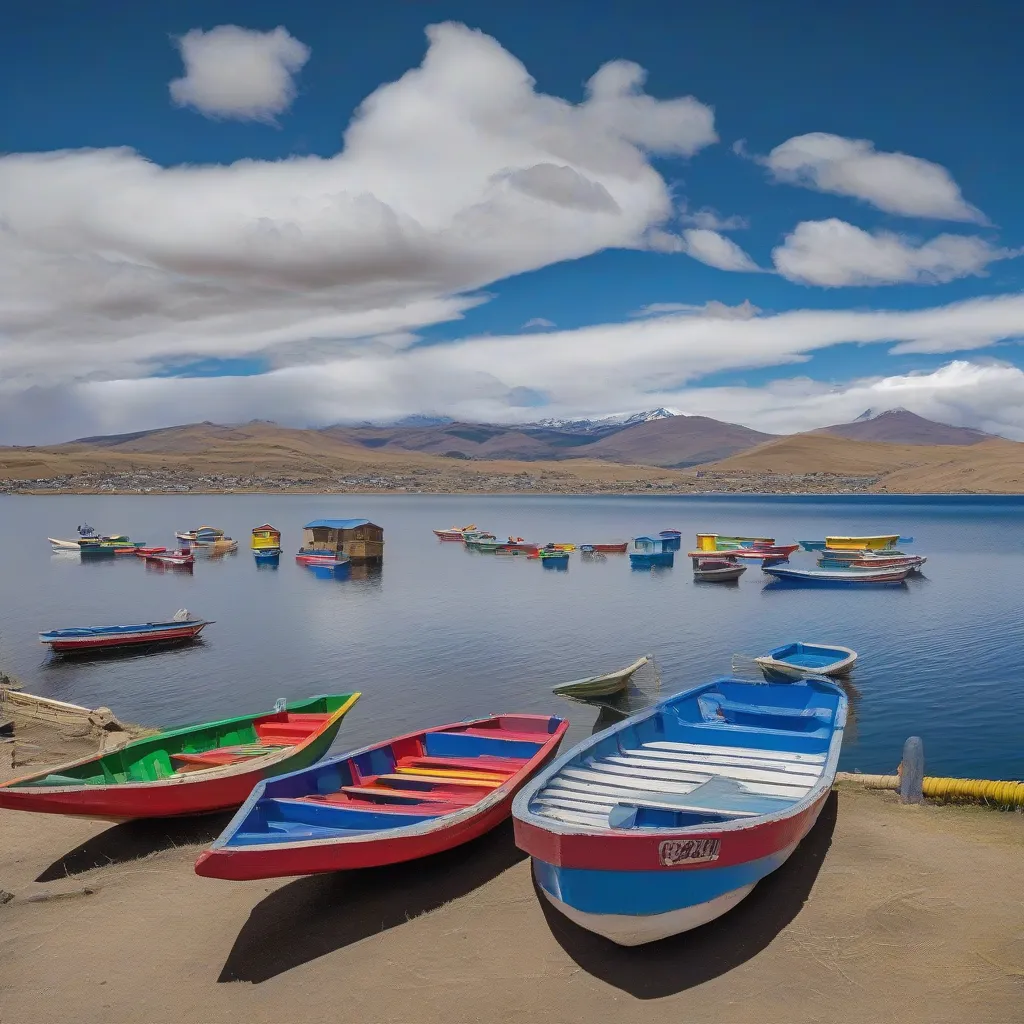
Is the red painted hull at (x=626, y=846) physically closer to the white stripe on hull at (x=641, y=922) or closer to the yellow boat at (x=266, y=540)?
the white stripe on hull at (x=641, y=922)

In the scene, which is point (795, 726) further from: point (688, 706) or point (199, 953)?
point (199, 953)

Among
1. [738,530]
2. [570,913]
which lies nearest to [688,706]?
[570,913]

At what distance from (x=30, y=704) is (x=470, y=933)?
59.1ft

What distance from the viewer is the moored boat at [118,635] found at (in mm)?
34750

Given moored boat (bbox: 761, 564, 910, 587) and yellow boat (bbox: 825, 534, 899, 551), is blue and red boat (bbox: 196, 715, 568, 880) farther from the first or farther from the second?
yellow boat (bbox: 825, 534, 899, 551)

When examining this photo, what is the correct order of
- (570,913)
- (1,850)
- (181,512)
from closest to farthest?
1. (570,913)
2. (1,850)
3. (181,512)

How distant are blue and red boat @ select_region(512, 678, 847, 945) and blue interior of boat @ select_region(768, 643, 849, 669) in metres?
10.8

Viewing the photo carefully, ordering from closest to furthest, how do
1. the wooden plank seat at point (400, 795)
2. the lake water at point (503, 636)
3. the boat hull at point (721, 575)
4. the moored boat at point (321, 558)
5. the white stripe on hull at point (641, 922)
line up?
the white stripe on hull at point (641, 922)
the wooden plank seat at point (400, 795)
the lake water at point (503, 636)
the boat hull at point (721, 575)
the moored boat at point (321, 558)

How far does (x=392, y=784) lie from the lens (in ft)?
46.2

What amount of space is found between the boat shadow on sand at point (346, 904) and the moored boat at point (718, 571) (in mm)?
50680

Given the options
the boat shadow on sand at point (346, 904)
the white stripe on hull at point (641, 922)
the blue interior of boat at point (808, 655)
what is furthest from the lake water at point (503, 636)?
the white stripe on hull at point (641, 922)

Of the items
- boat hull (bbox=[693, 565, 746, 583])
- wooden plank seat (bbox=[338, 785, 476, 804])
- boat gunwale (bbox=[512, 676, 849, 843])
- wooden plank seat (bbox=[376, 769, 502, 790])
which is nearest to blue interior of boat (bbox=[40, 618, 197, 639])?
wooden plank seat (bbox=[376, 769, 502, 790])

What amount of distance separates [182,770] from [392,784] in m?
4.26

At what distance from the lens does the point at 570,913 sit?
1012 cm
